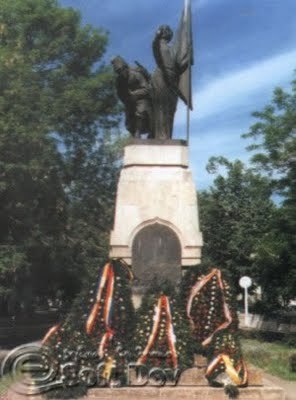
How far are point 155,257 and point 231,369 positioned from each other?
2.57 metres

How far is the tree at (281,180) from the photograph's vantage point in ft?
64.1

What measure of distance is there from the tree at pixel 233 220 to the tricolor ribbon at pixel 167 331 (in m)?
18.4

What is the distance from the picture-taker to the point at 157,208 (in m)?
10.7

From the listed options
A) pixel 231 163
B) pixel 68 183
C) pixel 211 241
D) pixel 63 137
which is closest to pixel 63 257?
pixel 68 183

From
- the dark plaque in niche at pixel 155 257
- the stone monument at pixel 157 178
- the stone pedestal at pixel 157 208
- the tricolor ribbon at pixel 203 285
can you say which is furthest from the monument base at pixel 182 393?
the stone pedestal at pixel 157 208

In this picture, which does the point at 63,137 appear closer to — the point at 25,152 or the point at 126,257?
the point at 25,152

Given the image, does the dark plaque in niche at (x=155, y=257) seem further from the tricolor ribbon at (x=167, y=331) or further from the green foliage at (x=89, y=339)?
the tricolor ribbon at (x=167, y=331)

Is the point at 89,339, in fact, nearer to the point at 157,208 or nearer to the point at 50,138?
the point at 157,208

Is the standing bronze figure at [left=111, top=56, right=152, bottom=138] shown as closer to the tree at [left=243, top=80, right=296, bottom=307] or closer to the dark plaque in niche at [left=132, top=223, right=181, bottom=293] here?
the dark plaque in niche at [left=132, top=223, right=181, bottom=293]

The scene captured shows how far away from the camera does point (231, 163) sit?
98.1 feet

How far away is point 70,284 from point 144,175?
2638cm

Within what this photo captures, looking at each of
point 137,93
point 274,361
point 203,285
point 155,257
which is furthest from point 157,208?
point 274,361

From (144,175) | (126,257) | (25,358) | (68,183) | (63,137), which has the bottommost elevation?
(25,358)

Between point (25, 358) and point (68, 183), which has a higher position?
point (68, 183)
